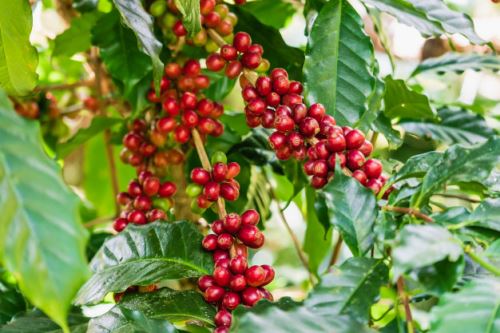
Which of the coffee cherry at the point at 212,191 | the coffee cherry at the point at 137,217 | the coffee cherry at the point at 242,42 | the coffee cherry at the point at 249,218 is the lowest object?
the coffee cherry at the point at 137,217

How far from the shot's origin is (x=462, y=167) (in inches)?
24.8

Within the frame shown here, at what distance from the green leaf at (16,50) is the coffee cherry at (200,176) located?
0.25 meters

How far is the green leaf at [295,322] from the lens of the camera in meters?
0.51

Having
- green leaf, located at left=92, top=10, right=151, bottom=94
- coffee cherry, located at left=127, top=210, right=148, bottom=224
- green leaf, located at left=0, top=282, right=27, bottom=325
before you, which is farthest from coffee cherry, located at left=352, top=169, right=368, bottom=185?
green leaf, located at left=0, top=282, right=27, bottom=325

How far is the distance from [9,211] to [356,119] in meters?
0.46

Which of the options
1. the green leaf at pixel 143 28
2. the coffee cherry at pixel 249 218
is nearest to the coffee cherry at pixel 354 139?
the coffee cherry at pixel 249 218

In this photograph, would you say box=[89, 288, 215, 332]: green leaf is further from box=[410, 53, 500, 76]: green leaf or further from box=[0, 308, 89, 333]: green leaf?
box=[410, 53, 500, 76]: green leaf

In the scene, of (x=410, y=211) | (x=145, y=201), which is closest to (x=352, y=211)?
(x=410, y=211)

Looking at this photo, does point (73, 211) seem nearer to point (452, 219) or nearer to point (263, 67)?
A: point (452, 219)

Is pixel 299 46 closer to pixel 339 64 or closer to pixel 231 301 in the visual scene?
pixel 339 64

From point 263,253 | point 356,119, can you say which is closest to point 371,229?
point 356,119

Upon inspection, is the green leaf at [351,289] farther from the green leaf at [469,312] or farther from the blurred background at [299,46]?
the blurred background at [299,46]

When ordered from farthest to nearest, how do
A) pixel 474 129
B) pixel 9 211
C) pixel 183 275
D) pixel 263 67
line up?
pixel 474 129
pixel 263 67
pixel 183 275
pixel 9 211

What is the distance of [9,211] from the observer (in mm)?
437
